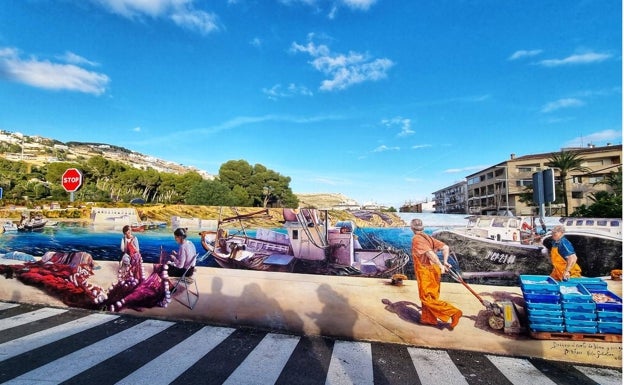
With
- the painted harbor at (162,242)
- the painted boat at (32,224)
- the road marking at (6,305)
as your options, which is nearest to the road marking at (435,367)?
the painted harbor at (162,242)

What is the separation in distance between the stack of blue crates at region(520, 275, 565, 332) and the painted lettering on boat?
0.42m

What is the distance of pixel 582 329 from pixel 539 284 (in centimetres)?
79

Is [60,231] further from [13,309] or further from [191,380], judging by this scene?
[191,380]

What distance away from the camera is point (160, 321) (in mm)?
5617

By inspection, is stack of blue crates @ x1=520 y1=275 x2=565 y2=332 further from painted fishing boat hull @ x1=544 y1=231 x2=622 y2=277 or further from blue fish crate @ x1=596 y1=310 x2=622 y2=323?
painted fishing boat hull @ x1=544 y1=231 x2=622 y2=277

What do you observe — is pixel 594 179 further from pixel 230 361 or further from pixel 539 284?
pixel 230 361

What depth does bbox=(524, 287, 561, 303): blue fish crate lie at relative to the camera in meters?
4.45

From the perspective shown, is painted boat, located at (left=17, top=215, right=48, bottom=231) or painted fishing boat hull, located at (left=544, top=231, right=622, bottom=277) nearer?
painted fishing boat hull, located at (left=544, top=231, right=622, bottom=277)

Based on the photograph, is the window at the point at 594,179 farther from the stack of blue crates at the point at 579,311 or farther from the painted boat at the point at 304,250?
the painted boat at the point at 304,250

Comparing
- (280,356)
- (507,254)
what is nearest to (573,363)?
(507,254)

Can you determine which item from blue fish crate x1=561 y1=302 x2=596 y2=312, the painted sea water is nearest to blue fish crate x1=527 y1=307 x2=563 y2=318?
blue fish crate x1=561 y1=302 x2=596 y2=312

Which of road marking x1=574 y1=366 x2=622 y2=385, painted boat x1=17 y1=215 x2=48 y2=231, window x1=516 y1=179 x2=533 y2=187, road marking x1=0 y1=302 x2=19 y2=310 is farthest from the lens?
window x1=516 y1=179 x2=533 y2=187

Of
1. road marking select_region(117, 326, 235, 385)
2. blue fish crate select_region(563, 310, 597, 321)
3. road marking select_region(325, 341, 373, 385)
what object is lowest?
road marking select_region(325, 341, 373, 385)

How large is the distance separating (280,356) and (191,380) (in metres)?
1.22
